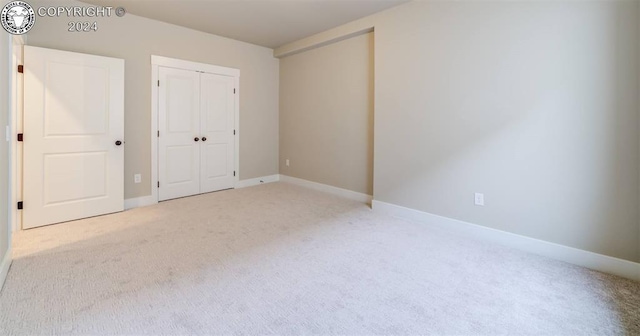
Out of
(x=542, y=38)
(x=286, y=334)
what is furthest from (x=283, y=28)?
(x=286, y=334)

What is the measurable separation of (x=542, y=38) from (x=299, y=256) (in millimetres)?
2846

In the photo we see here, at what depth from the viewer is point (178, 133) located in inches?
185

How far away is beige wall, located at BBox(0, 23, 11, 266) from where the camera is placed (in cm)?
216

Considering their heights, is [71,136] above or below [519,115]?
below

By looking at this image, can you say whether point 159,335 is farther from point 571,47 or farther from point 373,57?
point 373,57

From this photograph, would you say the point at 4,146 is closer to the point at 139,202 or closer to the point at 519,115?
the point at 139,202

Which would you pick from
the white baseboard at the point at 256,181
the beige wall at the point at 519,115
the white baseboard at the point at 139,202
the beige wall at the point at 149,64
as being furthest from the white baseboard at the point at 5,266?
the beige wall at the point at 519,115

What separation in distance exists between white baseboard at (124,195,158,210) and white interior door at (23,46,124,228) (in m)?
0.26

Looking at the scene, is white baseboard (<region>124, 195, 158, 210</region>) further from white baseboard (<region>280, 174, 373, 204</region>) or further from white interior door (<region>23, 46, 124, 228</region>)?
white baseboard (<region>280, 174, 373, 204</region>)

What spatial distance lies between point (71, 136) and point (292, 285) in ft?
10.5

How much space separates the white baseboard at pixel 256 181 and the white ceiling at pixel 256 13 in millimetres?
2507

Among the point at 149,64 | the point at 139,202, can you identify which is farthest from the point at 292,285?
the point at 149,64

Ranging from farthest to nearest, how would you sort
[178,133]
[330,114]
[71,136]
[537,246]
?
[330,114], [178,133], [71,136], [537,246]

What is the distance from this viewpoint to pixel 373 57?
433 cm
